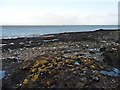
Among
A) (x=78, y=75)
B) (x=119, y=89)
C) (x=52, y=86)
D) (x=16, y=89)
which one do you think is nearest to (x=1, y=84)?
(x=16, y=89)

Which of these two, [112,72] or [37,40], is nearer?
[112,72]

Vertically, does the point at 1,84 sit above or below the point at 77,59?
below

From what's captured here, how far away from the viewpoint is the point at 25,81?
56.6ft

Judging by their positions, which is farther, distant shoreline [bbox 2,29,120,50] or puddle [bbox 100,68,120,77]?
distant shoreline [bbox 2,29,120,50]

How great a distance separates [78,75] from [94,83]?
144 cm

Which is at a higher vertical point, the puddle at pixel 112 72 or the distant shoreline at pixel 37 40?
the distant shoreline at pixel 37 40

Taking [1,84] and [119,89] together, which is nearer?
[119,89]

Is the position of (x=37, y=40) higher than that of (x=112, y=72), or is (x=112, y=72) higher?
(x=37, y=40)

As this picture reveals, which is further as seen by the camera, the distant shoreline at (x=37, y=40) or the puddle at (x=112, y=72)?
the distant shoreline at (x=37, y=40)

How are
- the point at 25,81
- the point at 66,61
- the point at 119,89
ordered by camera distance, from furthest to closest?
the point at 66,61, the point at 25,81, the point at 119,89

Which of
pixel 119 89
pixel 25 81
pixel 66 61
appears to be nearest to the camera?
pixel 119 89

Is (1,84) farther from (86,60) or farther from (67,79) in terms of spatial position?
(86,60)

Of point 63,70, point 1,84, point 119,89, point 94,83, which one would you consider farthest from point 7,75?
Answer: point 119,89

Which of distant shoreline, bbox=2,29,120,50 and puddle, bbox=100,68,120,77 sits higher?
distant shoreline, bbox=2,29,120,50
